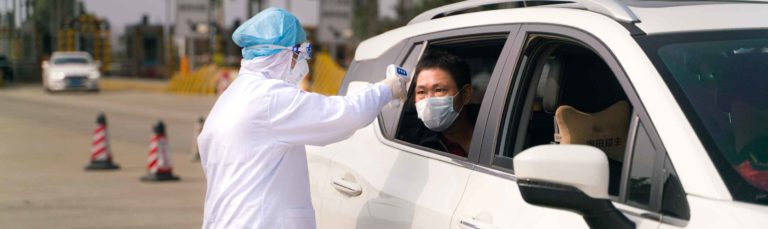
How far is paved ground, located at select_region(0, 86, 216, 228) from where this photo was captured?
9688mm

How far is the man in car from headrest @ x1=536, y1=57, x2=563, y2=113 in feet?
1.42

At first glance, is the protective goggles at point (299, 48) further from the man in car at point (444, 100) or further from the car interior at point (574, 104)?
the car interior at point (574, 104)

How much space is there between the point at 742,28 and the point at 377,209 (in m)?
1.45

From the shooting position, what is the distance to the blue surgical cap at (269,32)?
12.1 ft

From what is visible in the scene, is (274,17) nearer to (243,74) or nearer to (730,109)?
(243,74)

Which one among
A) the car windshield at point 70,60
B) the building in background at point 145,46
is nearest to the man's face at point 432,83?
the car windshield at point 70,60

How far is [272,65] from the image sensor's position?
3.73 m

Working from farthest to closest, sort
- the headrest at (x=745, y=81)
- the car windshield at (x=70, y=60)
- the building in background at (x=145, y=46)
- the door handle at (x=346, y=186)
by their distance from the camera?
the building in background at (x=145, y=46)
the car windshield at (x=70, y=60)
the door handle at (x=346, y=186)
the headrest at (x=745, y=81)

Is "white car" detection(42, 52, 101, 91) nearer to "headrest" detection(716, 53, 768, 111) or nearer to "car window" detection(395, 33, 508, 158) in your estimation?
"car window" detection(395, 33, 508, 158)

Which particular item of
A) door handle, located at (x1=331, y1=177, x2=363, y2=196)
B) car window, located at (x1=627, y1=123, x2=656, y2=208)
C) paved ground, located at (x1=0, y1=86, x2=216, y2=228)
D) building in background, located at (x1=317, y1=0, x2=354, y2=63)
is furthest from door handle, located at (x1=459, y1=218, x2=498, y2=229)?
building in background, located at (x1=317, y1=0, x2=354, y2=63)

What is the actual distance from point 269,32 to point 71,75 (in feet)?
127

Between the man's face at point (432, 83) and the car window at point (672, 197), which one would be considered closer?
the car window at point (672, 197)

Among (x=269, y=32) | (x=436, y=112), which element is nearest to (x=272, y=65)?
(x=269, y=32)

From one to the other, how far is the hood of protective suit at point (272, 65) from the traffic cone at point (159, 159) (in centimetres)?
890
